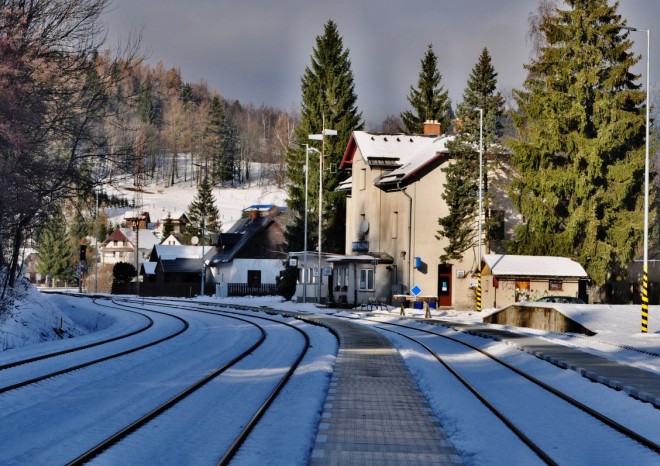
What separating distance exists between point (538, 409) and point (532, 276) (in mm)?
34464

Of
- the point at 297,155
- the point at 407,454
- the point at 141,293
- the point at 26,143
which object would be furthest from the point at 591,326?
the point at 141,293

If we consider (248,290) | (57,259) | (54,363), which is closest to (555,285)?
(54,363)

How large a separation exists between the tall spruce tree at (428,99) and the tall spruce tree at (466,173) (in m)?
28.7

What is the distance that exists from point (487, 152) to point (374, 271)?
10.9m

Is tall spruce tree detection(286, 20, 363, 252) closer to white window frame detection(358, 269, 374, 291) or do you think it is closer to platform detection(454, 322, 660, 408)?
white window frame detection(358, 269, 374, 291)

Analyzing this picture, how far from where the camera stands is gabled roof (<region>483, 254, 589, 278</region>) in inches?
1880

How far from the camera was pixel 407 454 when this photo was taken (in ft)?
34.7

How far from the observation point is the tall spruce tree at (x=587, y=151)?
4950cm

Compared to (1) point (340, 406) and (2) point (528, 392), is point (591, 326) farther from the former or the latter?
(1) point (340, 406)

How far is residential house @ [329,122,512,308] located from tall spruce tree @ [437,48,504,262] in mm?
969

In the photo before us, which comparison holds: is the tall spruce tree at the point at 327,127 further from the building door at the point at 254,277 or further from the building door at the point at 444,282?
the building door at the point at 444,282

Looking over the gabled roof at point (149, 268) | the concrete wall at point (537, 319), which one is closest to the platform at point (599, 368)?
the concrete wall at point (537, 319)

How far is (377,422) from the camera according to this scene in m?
12.9

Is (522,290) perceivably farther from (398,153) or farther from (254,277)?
(254,277)
